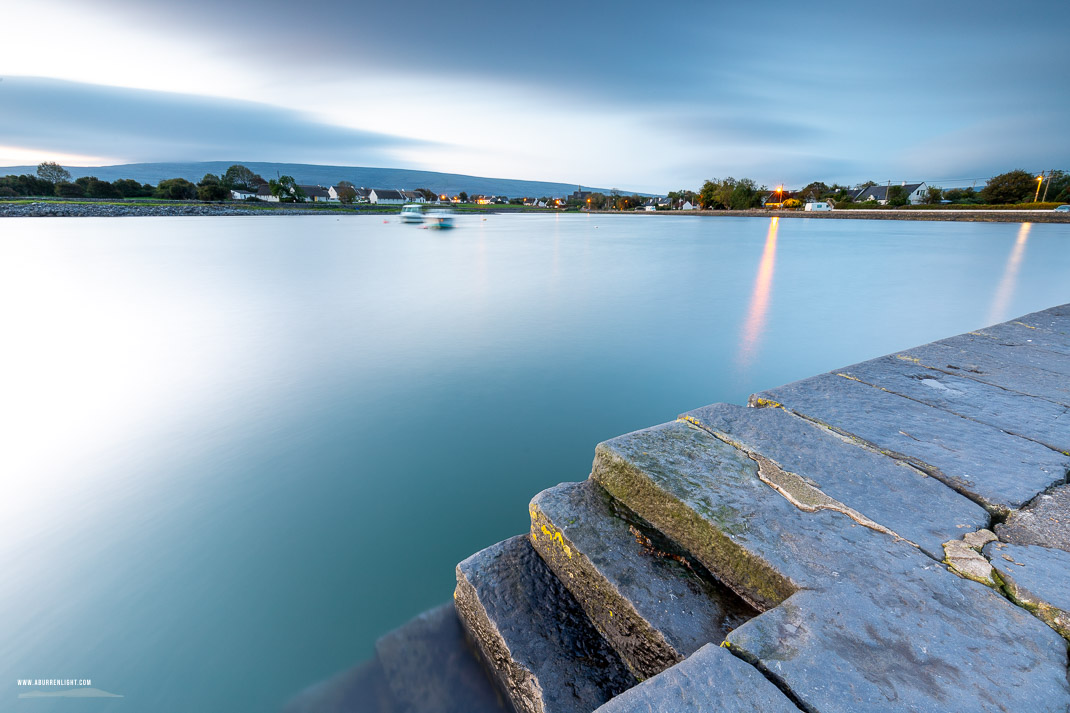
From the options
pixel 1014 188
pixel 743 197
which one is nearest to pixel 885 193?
pixel 743 197

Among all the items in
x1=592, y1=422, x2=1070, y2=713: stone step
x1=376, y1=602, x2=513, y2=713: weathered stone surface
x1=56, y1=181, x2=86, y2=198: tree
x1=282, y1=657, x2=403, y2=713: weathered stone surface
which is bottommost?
x1=282, y1=657, x2=403, y2=713: weathered stone surface

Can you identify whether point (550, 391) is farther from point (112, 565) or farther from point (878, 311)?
point (878, 311)

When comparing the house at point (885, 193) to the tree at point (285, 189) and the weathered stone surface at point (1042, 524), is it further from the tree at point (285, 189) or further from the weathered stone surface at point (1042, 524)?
the weathered stone surface at point (1042, 524)

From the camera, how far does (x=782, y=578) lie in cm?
116

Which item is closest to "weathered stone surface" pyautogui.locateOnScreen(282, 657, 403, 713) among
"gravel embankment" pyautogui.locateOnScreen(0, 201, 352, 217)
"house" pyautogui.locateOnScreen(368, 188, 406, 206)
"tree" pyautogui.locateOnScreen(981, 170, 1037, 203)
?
"gravel embankment" pyautogui.locateOnScreen(0, 201, 352, 217)

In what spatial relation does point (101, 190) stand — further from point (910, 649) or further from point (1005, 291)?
point (1005, 291)

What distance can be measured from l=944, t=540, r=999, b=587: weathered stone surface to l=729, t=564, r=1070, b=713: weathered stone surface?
0.03m

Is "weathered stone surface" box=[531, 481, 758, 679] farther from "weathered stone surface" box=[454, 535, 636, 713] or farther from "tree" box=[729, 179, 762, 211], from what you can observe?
"tree" box=[729, 179, 762, 211]

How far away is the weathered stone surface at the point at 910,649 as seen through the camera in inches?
33.5

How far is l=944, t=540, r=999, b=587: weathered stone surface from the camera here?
1134mm

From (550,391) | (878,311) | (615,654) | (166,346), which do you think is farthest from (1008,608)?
(878,311)

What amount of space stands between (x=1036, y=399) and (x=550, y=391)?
3.28 m

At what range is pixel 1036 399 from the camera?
7.21 feet

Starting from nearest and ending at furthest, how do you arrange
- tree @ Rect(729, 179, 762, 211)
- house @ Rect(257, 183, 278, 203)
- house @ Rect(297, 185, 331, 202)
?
house @ Rect(257, 183, 278, 203)
tree @ Rect(729, 179, 762, 211)
house @ Rect(297, 185, 331, 202)
